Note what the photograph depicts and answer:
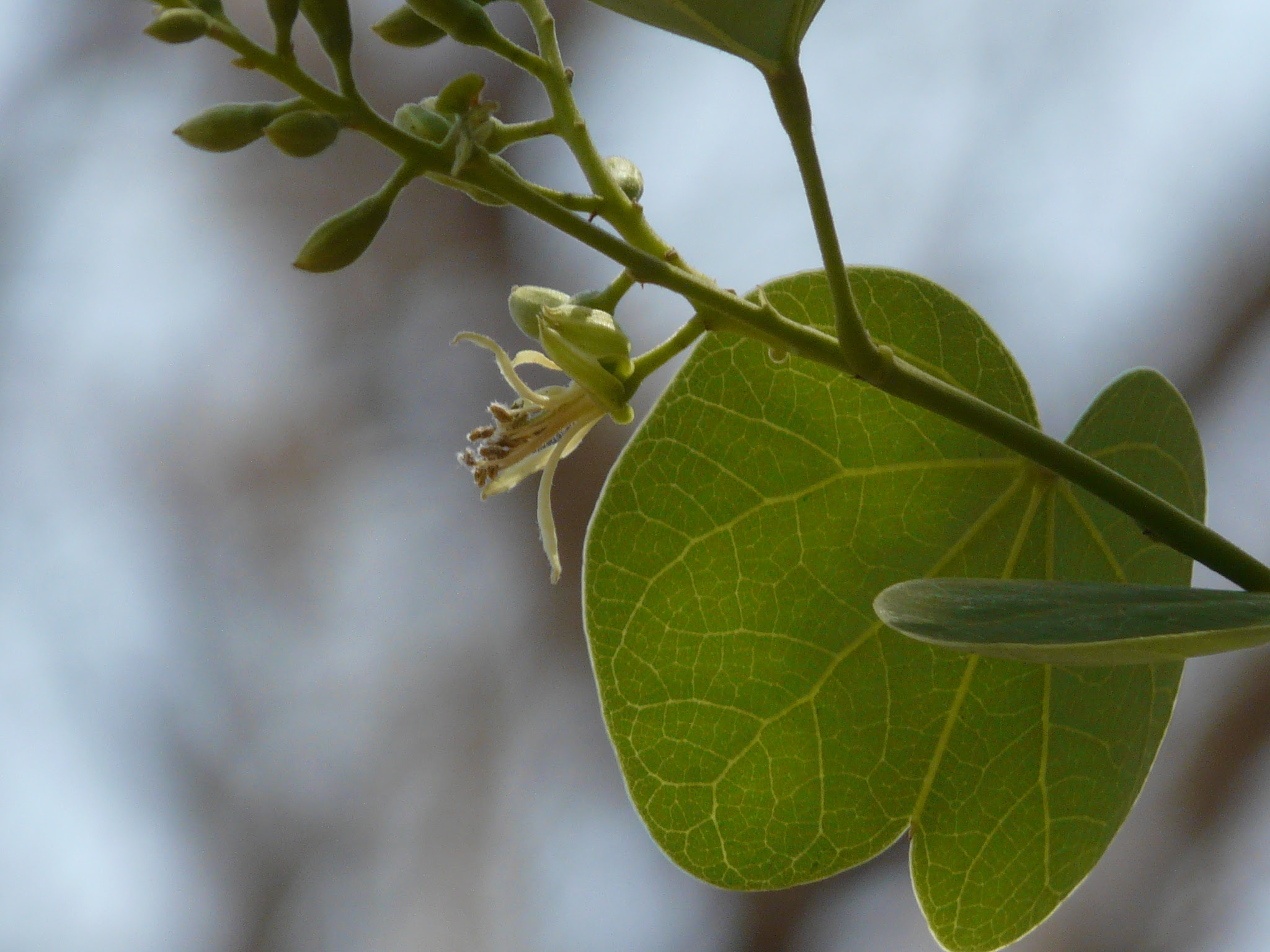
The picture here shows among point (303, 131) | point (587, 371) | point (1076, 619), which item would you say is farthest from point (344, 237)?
point (1076, 619)

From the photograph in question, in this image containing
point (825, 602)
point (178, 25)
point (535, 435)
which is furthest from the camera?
point (825, 602)

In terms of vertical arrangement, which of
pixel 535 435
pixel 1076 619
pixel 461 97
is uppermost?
pixel 461 97

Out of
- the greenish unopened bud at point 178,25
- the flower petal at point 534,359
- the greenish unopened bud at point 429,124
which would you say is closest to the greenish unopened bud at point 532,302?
the flower petal at point 534,359

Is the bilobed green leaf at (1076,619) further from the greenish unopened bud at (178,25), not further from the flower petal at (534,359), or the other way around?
the greenish unopened bud at (178,25)

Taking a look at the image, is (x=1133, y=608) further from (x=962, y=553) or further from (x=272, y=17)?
(x=272, y=17)

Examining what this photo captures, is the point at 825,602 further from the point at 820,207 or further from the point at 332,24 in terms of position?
the point at 332,24
